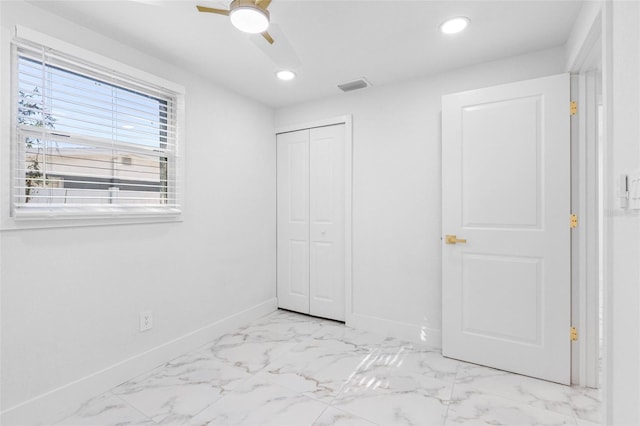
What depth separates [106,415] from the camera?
1780 mm

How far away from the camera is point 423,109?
2.70 m

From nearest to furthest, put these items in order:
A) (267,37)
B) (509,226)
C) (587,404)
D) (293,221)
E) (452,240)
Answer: (267,37) → (587,404) → (509,226) → (452,240) → (293,221)

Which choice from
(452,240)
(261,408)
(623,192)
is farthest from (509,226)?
(261,408)

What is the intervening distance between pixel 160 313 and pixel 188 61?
196 centimetres

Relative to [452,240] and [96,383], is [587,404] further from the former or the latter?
[96,383]

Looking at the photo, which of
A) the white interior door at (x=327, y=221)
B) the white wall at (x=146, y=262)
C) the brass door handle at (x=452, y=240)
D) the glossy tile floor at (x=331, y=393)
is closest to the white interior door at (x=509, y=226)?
the brass door handle at (x=452, y=240)

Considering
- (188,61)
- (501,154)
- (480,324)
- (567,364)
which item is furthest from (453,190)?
(188,61)

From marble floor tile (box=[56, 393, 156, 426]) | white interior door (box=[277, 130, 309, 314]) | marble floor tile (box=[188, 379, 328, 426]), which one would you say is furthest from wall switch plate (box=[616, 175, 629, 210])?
white interior door (box=[277, 130, 309, 314])

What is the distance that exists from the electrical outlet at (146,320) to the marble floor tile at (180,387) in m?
0.32

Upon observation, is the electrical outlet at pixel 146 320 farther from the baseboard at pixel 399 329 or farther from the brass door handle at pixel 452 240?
the brass door handle at pixel 452 240

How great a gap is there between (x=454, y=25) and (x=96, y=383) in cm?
320

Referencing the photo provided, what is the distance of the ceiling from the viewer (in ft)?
5.74

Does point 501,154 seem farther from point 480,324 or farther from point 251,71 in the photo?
point 251,71

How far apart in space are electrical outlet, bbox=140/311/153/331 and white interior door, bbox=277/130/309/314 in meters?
1.52
